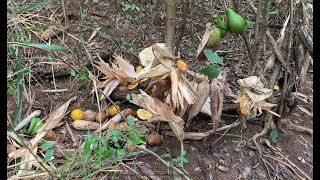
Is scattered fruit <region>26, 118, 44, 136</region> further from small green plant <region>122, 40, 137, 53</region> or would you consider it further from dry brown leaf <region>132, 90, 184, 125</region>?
small green plant <region>122, 40, 137, 53</region>

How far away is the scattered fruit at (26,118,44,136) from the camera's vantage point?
5.89ft

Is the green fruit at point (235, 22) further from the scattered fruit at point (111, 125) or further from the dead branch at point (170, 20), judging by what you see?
the scattered fruit at point (111, 125)

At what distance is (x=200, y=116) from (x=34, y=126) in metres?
0.83

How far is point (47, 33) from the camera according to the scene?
240cm

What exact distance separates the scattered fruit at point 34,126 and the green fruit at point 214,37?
3.01 feet

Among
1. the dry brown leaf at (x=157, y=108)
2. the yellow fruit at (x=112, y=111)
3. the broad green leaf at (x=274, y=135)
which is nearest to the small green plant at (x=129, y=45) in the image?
the yellow fruit at (x=112, y=111)

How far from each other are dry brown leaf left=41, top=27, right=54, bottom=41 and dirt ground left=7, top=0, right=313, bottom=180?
8 centimetres

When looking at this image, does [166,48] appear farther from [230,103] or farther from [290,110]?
[290,110]

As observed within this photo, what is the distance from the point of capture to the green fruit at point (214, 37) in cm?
156

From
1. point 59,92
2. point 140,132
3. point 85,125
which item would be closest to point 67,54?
point 59,92

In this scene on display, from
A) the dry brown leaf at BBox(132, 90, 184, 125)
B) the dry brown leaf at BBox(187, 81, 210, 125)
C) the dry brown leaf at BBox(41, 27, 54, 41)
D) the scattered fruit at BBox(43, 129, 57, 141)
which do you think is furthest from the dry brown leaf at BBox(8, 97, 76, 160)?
the dry brown leaf at BBox(187, 81, 210, 125)

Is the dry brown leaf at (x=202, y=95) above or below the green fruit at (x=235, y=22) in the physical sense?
below

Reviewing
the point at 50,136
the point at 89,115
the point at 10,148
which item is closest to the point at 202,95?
the point at 89,115

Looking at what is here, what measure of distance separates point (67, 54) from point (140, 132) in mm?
809
